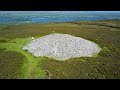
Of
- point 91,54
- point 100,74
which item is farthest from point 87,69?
point 91,54

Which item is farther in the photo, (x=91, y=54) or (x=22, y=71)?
(x=91, y=54)
